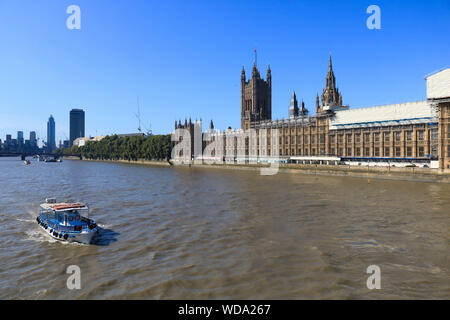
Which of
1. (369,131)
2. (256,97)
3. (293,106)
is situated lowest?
(369,131)

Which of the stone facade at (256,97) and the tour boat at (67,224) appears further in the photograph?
the stone facade at (256,97)

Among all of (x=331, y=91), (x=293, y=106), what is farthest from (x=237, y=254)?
(x=293, y=106)

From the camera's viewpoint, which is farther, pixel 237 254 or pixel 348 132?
pixel 348 132

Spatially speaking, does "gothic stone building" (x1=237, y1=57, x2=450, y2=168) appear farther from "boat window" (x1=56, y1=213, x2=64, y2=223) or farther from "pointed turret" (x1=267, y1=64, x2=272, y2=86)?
"boat window" (x1=56, y1=213, x2=64, y2=223)

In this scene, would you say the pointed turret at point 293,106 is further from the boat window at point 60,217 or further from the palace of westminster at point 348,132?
the boat window at point 60,217

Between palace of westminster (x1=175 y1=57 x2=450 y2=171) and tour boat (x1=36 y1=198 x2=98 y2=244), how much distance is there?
7572cm

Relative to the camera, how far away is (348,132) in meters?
105

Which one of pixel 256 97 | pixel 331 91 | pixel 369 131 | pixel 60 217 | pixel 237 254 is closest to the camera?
pixel 237 254

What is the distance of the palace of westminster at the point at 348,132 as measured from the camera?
237ft

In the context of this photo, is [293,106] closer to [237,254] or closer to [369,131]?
[369,131]

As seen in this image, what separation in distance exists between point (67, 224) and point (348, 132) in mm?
100121

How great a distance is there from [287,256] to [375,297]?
5.95 meters

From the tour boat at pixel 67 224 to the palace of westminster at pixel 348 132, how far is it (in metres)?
75.7

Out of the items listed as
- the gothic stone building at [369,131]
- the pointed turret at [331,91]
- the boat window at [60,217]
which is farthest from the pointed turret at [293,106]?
the boat window at [60,217]
